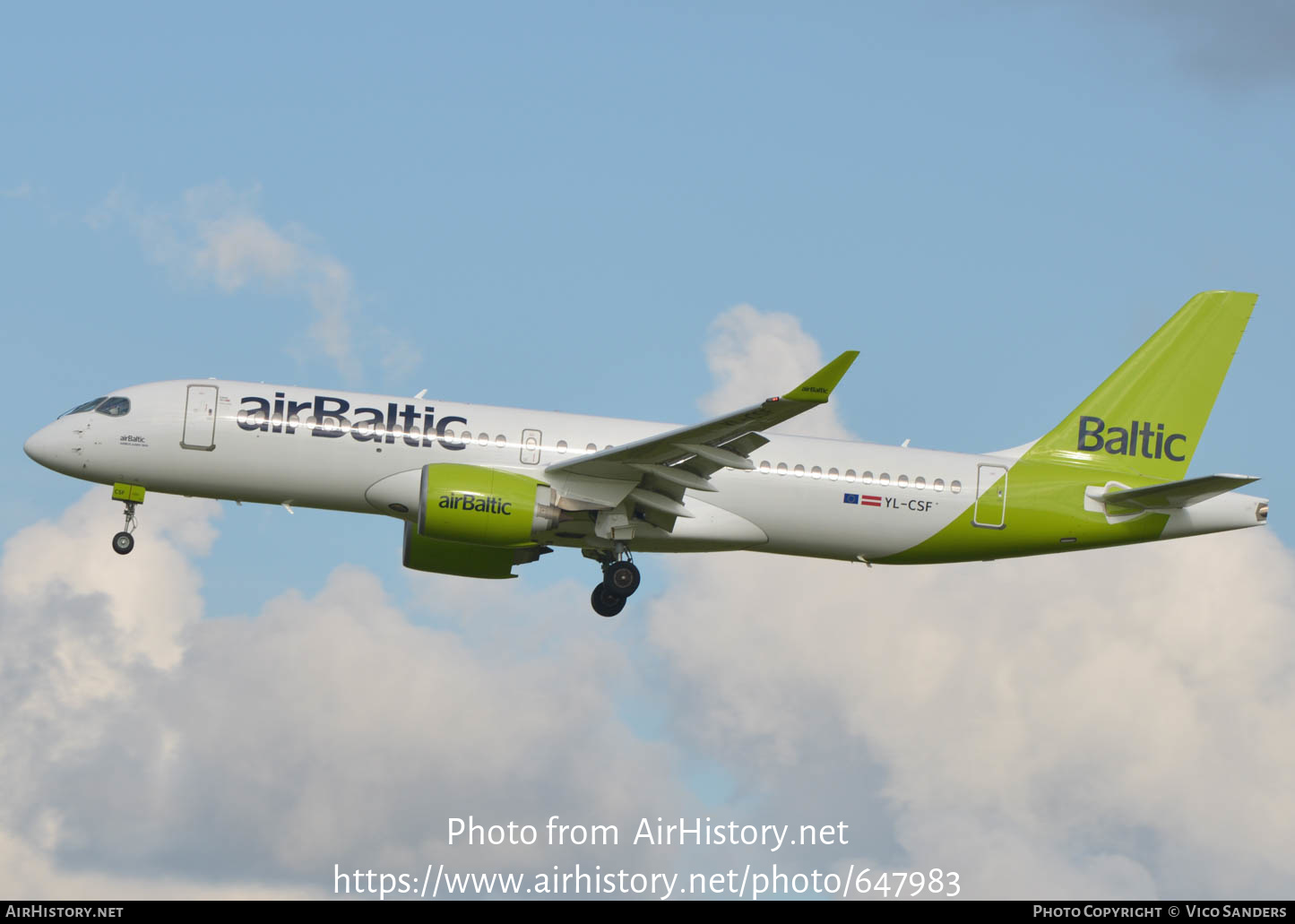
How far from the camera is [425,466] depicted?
32500mm

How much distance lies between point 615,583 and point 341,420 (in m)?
7.10

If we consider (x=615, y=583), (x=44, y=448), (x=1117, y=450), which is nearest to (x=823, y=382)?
(x=615, y=583)

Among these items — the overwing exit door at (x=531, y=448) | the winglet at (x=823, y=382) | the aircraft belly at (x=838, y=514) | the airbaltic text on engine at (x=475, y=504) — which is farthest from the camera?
the aircraft belly at (x=838, y=514)

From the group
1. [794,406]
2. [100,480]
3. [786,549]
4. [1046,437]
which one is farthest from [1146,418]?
[100,480]

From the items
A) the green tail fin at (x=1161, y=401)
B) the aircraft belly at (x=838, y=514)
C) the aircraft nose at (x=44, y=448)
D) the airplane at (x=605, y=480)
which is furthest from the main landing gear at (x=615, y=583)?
the aircraft nose at (x=44, y=448)

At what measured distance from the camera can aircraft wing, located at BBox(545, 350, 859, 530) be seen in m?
29.7

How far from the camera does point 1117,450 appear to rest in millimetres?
37938

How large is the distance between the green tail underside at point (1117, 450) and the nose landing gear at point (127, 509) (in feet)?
55.8

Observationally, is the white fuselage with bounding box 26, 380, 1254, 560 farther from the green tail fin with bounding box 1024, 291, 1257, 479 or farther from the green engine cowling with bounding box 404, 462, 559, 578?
the green tail fin with bounding box 1024, 291, 1257, 479

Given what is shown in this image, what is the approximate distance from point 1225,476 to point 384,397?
722 inches

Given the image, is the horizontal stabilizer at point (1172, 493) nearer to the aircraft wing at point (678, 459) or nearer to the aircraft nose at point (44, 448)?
the aircraft wing at point (678, 459)

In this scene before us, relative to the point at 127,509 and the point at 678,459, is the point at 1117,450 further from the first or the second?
the point at 127,509

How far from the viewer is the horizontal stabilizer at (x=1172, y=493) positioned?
111 feet

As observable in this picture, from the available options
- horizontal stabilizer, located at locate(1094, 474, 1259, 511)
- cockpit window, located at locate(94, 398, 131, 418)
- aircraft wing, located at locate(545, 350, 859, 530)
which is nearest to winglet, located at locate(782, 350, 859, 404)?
aircraft wing, located at locate(545, 350, 859, 530)
